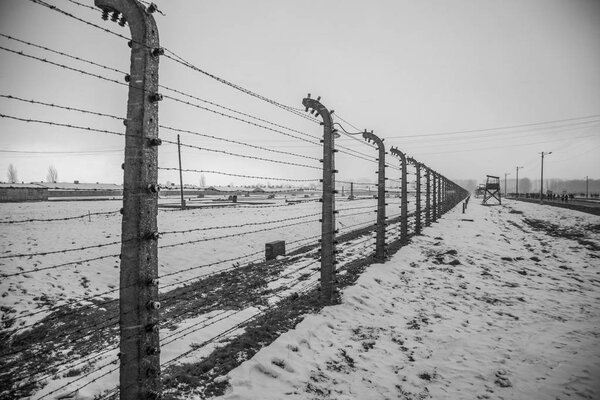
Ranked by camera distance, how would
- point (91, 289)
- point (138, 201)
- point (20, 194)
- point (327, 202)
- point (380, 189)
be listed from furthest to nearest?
1. point (20, 194)
2. point (91, 289)
3. point (380, 189)
4. point (327, 202)
5. point (138, 201)

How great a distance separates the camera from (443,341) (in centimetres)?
460

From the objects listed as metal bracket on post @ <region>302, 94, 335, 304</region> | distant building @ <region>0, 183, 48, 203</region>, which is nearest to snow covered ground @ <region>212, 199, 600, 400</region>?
metal bracket on post @ <region>302, 94, 335, 304</region>

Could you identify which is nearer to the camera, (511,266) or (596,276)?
(596,276)

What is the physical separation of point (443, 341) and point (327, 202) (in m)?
2.78

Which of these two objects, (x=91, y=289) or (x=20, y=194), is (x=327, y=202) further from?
(x=20, y=194)

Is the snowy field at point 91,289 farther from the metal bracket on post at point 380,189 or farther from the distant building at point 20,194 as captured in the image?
the distant building at point 20,194

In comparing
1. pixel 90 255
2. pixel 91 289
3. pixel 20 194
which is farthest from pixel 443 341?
pixel 20 194

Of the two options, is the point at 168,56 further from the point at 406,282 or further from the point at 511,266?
the point at 511,266

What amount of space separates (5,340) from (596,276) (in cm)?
1309

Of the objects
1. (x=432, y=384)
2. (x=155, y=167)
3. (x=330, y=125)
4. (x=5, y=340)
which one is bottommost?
(x=5, y=340)

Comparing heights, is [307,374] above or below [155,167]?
below

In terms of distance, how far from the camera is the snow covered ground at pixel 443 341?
11.6ft

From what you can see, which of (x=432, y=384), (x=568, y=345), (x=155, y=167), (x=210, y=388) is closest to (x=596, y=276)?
(x=568, y=345)

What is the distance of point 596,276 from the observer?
25.8ft
